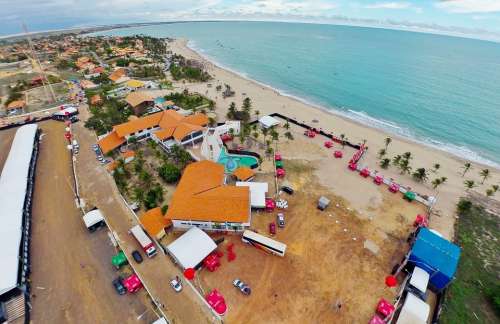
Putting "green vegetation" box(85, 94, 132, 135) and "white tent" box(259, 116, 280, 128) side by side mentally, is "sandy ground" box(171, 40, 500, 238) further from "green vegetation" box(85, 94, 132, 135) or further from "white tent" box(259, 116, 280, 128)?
"green vegetation" box(85, 94, 132, 135)

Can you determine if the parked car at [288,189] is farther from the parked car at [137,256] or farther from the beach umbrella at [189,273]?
the parked car at [137,256]

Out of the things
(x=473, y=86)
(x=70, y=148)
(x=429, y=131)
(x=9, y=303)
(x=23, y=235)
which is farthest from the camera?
(x=473, y=86)

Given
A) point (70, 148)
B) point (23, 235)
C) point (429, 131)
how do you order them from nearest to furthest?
point (23, 235) < point (70, 148) < point (429, 131)

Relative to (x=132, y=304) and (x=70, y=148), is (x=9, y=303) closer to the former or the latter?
(x=132, y=304)

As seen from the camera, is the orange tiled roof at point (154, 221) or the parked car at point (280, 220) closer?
the orange tiled roof at point (154, 221)

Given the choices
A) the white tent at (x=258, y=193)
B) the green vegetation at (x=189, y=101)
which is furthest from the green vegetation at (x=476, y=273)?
the green vegetation at (x=189, y=101)

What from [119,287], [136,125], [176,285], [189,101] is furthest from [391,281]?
[189,101]

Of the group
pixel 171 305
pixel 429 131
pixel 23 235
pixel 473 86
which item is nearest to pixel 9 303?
pixel 23 235

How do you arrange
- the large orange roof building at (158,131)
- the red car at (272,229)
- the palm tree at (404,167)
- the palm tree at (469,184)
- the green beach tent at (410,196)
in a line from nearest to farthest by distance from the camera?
the red car at (272,229), the green beach tent at (410,196), the palm tree at (469,184), the palm tree at (404,167), the large orange roof building at (158,131)

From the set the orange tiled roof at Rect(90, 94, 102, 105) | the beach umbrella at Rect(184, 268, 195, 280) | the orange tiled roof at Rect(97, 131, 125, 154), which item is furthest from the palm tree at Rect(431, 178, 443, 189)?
the orange tiled roof at Rect(90, 94, 102, 105)
